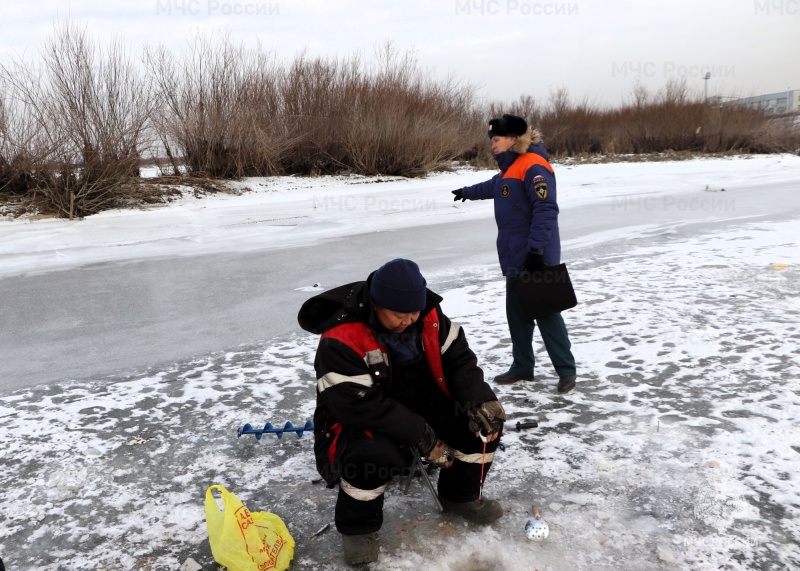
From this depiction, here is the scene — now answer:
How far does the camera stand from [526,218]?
4094 mm

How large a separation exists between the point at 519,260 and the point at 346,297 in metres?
1.64

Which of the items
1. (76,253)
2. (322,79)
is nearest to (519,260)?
(76,253)

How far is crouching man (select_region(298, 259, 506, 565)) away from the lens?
262 cm

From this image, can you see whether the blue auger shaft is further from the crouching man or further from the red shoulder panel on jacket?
the red shoulder panel on jacket

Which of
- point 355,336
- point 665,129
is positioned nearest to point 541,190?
point 355,336

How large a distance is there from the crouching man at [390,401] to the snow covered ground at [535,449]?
A: 19 centimetres

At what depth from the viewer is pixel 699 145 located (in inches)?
1035

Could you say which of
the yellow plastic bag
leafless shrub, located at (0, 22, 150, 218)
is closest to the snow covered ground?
the yellow plastic bag

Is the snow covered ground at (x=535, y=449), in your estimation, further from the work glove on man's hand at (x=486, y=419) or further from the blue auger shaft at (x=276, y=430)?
the work glove on man's hand at (x=486, y=419)

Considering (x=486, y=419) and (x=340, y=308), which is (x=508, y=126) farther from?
(x=486, y=419)

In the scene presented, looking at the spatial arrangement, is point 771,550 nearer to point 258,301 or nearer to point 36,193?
point 258,301

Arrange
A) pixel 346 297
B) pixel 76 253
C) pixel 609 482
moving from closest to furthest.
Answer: pixel 346 297 → pixel 609 482 → pixel 76 253

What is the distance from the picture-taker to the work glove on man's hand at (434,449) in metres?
2.73

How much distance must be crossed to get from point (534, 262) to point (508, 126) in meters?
0.83
